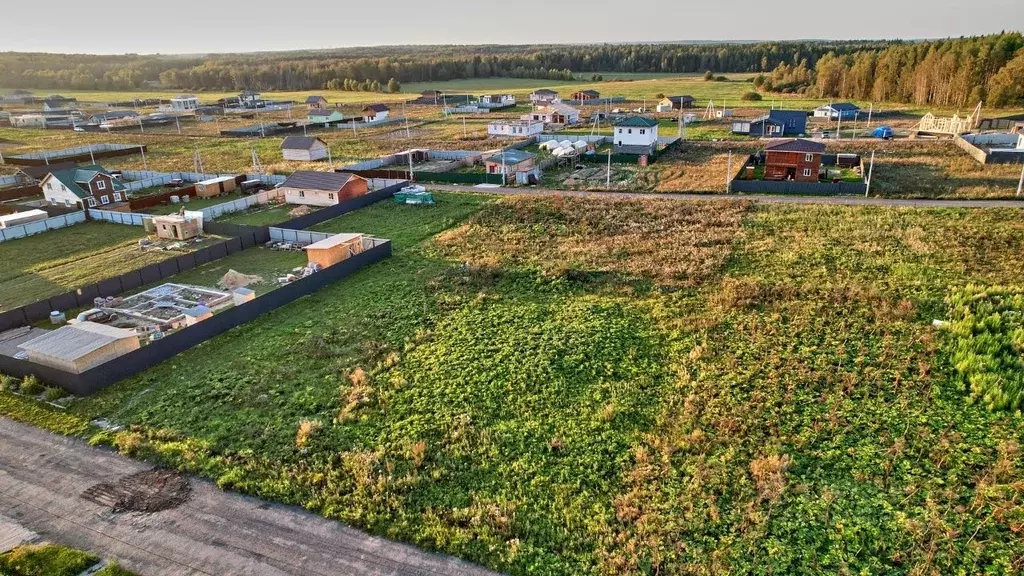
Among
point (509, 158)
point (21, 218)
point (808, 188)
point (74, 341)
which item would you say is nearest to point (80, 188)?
point (21, 218)

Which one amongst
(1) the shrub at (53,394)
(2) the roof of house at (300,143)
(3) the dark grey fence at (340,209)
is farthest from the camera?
(2) the roof of house at (300,143)

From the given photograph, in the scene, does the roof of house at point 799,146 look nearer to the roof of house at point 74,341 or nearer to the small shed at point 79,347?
the small shed at point 79,347

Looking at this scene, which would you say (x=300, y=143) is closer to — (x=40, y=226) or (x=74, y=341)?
(x=40, y=226)

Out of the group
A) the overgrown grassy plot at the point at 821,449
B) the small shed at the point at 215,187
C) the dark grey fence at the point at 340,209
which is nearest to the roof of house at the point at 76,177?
the small shed at the point at 215,187

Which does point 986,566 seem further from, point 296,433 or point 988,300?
point 296,433

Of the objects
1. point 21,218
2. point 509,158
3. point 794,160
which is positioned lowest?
point 21,218

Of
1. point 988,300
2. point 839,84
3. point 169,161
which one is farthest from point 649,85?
point 988,300
